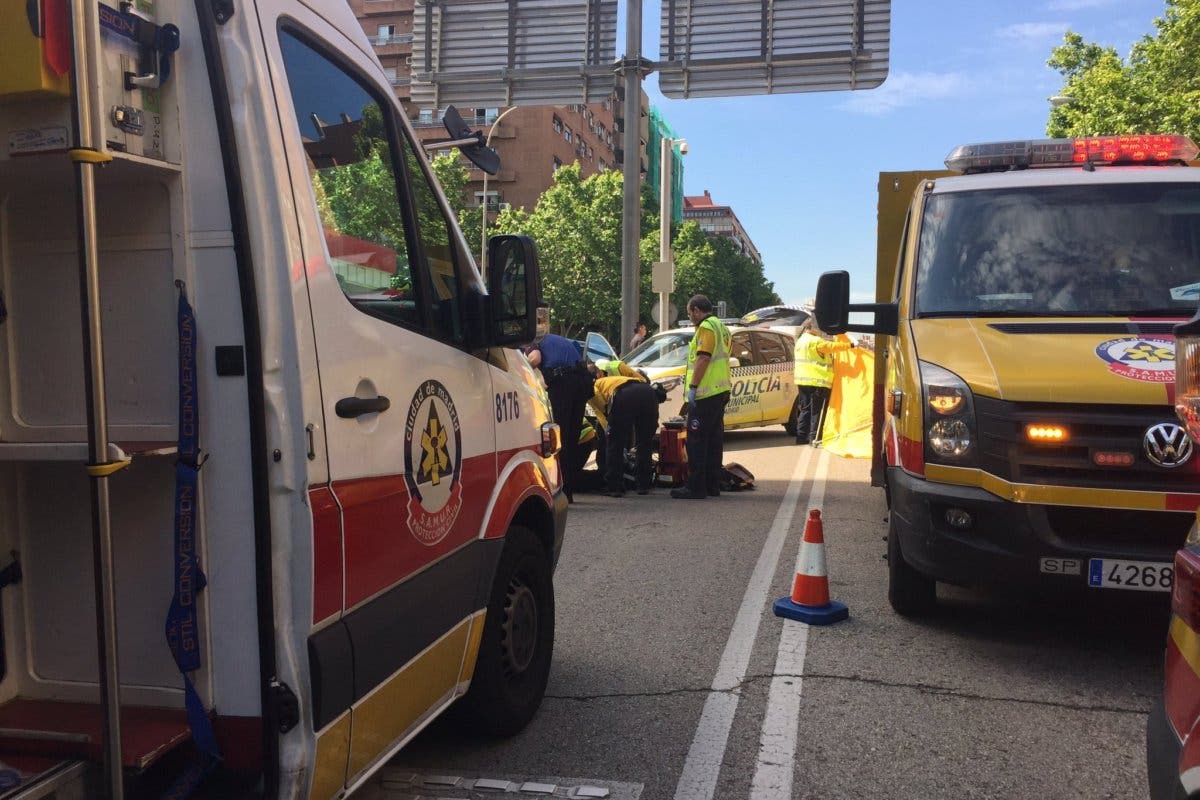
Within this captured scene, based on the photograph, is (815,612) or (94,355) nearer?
(94,355)

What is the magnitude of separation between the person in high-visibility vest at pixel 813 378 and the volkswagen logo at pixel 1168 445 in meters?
9.32

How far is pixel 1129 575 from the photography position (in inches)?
177

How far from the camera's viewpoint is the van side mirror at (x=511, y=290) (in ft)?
11.8

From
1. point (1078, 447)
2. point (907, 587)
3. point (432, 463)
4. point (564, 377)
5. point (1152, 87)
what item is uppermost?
point (1152, 87)

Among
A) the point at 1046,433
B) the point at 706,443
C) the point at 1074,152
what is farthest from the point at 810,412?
the point at 1046,433

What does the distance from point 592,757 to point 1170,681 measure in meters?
2.14

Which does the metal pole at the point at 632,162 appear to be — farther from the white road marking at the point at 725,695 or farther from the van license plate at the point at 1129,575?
the van license plate at the point at 1129,575

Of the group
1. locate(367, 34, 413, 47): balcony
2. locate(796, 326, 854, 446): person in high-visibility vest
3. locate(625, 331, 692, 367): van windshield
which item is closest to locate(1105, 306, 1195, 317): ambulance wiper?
locate(796, 326, 854, 446): person in high-visibility vest

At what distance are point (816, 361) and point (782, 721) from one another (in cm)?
1020

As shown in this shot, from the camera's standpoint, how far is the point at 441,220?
364cm

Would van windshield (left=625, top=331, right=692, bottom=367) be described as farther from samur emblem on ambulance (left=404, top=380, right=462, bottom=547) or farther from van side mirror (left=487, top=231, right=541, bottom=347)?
samur emblem on ambulance (left=404, top=380, right=462, bottom=547)

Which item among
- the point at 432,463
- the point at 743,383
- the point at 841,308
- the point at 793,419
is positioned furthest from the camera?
the point at 793,419

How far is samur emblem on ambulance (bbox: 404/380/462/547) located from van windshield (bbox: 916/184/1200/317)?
3173 millimetres

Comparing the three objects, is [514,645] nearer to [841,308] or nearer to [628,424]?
[841,308]
